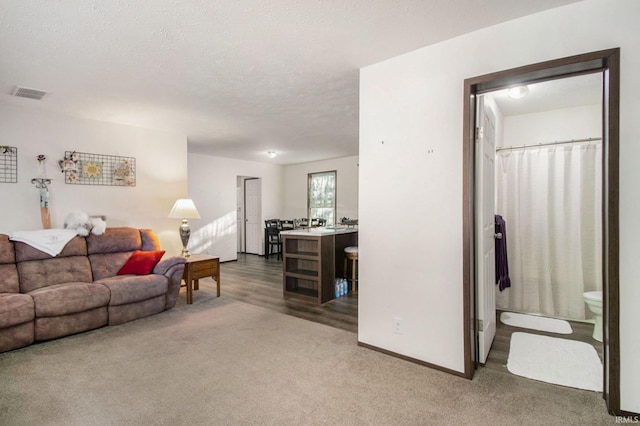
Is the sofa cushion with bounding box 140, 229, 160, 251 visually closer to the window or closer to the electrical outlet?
the electrical outlet

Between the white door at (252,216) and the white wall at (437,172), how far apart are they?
235 inches

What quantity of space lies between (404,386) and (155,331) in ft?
7.96

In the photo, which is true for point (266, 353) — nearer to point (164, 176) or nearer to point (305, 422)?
point (305, 422)

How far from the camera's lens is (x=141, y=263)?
3770 millimetres

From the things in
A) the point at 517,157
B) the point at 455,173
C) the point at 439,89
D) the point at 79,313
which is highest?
the point at 439,89

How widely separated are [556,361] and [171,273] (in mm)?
3862

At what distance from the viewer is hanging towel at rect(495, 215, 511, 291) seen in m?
3.41

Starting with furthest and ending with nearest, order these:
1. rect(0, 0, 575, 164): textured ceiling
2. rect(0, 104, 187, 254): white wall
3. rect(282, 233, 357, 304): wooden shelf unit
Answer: rect(282, 233, 357, 304): wooden shelf unit
rect(0, 104, 187, 254): white wall
rect(0, 0, 575, 164): textured ceiling

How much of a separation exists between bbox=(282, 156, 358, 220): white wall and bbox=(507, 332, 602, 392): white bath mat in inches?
192

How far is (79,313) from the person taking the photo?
10.2 feet

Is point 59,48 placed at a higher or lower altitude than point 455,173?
higher

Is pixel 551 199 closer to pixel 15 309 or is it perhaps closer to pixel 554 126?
pixel 554 126

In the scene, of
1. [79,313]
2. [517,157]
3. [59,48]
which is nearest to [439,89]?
[517,157]

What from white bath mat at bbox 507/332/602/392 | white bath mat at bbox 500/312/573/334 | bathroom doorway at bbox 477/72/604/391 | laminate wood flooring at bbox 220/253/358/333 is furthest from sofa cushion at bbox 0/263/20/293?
white bath mat at bbox 500/312/573/334
